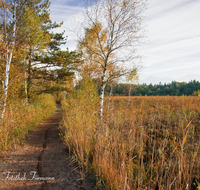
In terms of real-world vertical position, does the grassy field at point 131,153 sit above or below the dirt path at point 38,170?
above

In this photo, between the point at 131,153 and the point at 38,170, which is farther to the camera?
the point at 38,170

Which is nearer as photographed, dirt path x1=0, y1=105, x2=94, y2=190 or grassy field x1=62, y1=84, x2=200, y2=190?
grassy field x1=62, y1=84, x2=200, y2=190

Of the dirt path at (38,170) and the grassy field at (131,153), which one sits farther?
the dirt path at (38,170)

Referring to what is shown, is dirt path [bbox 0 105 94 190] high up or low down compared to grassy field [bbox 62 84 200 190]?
down

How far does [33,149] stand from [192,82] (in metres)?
57.3

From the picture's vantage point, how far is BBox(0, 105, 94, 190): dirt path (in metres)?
2.86

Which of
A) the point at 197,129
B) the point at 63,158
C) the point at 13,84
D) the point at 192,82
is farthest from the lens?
the point at 192,82

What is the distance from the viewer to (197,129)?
21.3 ft

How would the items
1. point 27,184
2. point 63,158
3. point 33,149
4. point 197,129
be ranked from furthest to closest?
1. point 197,129
2. point 33,149
3. point 63,158
4. point 27,184

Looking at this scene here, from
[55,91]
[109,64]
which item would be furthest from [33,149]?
[55,91]

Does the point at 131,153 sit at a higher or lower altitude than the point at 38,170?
higher

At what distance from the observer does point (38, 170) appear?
346cm

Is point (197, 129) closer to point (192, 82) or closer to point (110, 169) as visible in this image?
point (110, 169)

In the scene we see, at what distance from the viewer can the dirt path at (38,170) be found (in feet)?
9.39
